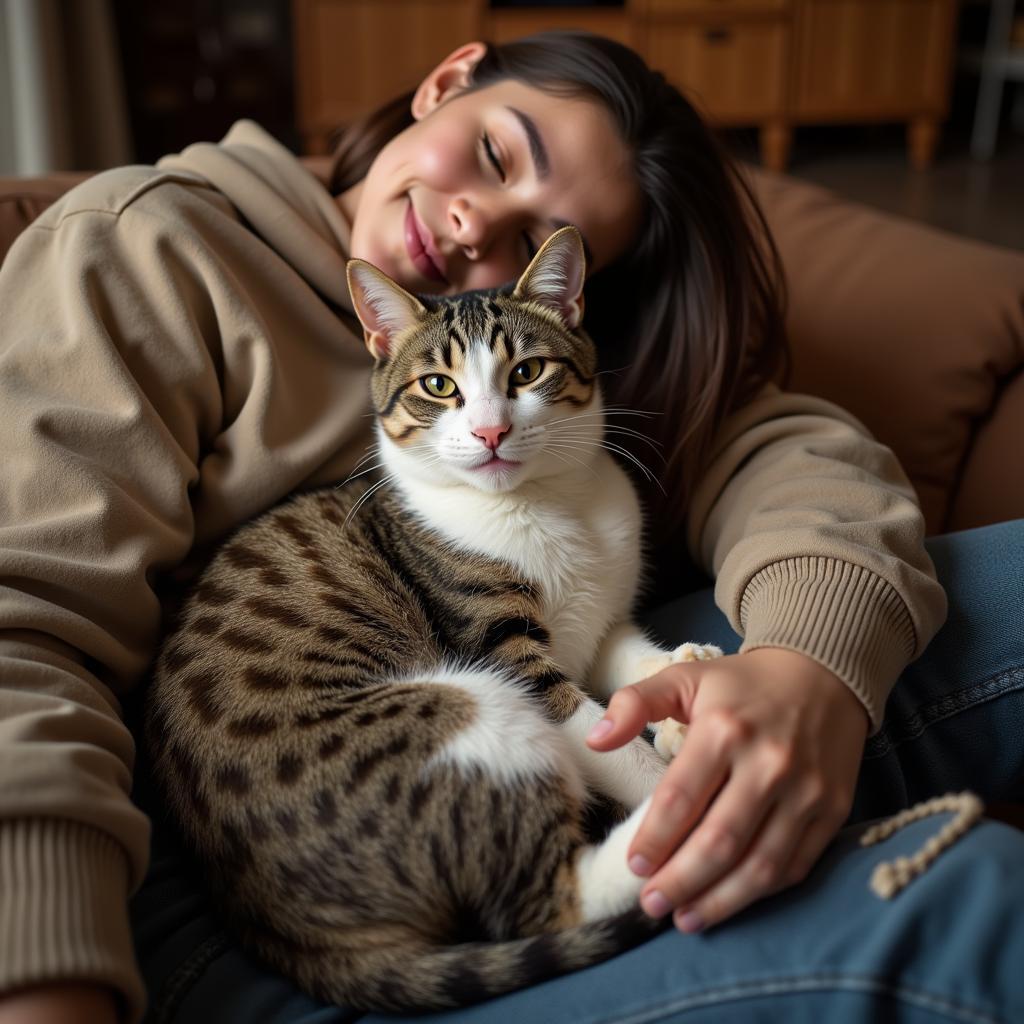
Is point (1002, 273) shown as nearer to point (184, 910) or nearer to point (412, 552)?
point (412, 552)

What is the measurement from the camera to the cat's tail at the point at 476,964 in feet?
2.95

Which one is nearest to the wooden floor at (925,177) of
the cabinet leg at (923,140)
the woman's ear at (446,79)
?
the cabinet leg at (923,140)

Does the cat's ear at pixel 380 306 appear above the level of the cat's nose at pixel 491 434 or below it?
above

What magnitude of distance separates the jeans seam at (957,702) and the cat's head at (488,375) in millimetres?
497

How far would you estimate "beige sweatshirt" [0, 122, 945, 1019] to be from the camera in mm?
854

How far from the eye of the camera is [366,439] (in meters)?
1.51

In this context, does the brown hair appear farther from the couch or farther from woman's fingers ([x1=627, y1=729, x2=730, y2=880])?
woman's fingers ([x1=627, y1=729, x2=730, y2=880])

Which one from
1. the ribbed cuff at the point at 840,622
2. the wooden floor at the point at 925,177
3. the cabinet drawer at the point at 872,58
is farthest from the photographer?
the cabinet drawer at the point at 872,58

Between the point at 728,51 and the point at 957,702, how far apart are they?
4356 mm

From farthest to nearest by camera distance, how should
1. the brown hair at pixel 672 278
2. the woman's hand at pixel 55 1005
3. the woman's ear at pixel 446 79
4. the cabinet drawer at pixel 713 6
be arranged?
the cabinet drawer at pixel 713 6 < the woman's ear at pixel 446 79 < the brown hair at pixel 672 278 < the woman's hand at pixel 55 1005

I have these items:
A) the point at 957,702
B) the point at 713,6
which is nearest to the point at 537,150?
the point at 957,702

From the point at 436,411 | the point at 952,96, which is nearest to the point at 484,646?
the point at 436,411

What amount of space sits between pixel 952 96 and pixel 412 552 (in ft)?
19.8

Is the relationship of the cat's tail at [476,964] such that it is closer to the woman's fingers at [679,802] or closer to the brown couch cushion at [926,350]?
the woman's fingers at [679,802]
